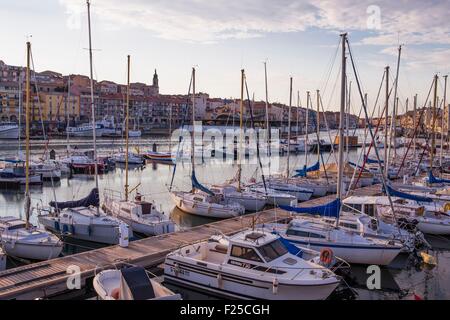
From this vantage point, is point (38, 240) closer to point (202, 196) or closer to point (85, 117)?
A: point (202, 196)

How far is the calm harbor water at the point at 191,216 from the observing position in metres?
13.6

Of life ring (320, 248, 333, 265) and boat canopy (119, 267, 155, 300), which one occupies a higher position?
boat canopy (119, 267, 155, 300)

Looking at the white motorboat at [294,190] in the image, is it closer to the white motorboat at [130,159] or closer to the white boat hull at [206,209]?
the white boat hull at [206,209]

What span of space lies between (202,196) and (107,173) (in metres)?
21.6

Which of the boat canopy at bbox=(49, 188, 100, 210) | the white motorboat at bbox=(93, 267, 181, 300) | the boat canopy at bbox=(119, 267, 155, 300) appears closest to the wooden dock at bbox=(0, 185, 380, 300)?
the white motorboat at bbox=(93, 267, 181, 300)

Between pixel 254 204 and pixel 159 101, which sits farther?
pixel 159 101

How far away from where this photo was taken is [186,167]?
48.2m

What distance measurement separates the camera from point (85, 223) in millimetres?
17625

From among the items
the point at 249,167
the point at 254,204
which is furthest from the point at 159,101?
the point at 254,204

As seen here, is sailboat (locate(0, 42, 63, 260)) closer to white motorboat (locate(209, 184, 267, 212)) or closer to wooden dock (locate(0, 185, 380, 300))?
wooden dock (locate(0, 185, 380, 300))

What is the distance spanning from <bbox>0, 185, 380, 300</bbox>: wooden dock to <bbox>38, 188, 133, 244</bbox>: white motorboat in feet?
4.28

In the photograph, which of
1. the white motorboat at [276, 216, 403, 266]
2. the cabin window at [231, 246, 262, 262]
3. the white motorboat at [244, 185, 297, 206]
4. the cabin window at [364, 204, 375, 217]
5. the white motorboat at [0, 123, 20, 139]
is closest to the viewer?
the cabin window at [231, 246, 262, 262]

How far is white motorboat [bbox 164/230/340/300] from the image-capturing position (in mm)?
11383
